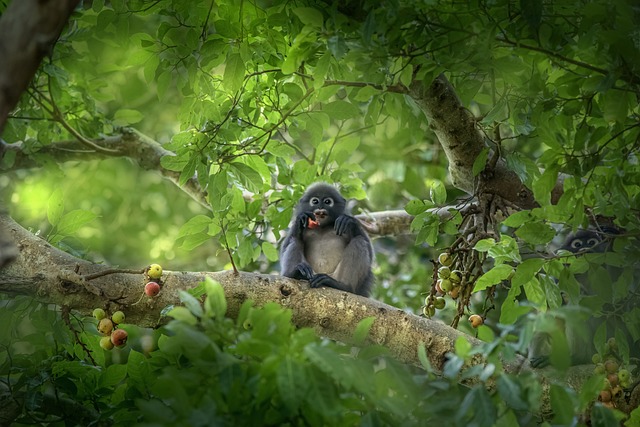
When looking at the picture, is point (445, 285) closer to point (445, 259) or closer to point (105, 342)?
point (445, 259)

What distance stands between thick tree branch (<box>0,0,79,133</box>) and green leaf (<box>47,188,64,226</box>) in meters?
2.12

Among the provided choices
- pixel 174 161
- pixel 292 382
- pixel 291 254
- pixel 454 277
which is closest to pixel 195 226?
pixel 174 161

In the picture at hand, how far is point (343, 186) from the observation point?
5418mm

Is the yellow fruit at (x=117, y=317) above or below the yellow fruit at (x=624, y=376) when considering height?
above

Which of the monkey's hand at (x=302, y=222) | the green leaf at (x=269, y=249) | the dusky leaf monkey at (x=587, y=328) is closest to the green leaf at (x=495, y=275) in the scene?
the dusky leaf monkey at (x=587, y=328)

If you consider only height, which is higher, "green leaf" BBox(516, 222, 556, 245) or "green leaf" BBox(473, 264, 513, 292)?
"green leaf" BBox(516, 222, 556, 245)

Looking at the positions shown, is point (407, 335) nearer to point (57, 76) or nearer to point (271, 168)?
point (271, 168)

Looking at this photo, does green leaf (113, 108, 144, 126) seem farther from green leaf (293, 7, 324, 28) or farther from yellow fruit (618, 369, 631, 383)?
yellow fruit (618, 369, 631, 383)

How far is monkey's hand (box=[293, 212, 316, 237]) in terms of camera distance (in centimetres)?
607

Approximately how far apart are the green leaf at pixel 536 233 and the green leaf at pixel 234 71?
1606 mm

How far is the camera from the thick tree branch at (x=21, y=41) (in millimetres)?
1986

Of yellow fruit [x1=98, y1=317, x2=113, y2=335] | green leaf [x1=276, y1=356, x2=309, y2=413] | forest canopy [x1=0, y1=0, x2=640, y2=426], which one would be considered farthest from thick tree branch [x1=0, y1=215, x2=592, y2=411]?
green leaf [x1=276, y1=356, x2=309, y2=413]

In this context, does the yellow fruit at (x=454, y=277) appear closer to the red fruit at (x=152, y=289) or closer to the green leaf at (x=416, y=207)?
the green leaf at (x=416, y=207)

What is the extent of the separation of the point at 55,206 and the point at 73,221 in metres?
0.13
